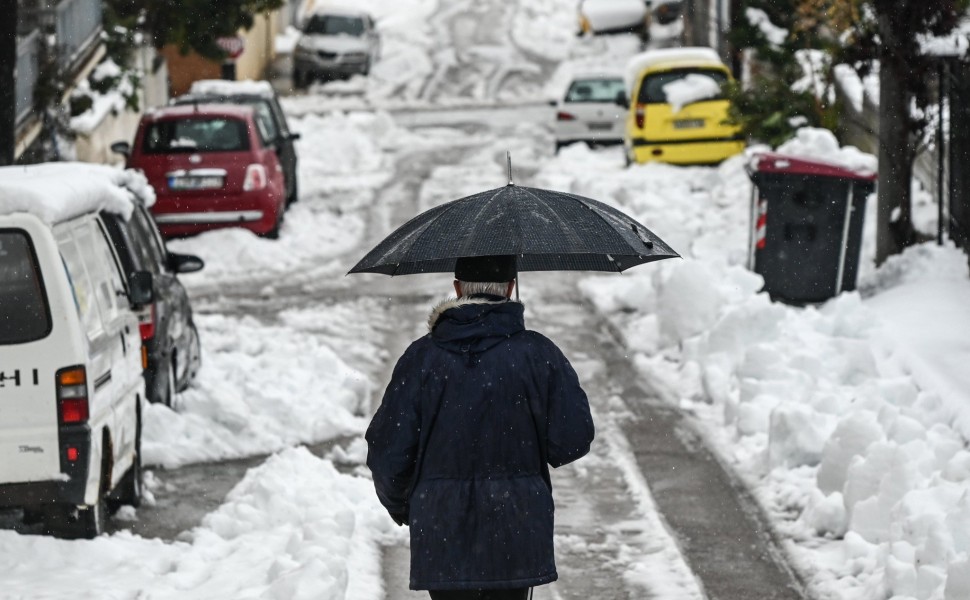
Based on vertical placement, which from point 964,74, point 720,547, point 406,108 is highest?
point 964,74

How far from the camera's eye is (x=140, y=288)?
9.09m

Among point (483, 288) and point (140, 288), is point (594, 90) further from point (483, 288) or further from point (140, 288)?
point (483, 288)

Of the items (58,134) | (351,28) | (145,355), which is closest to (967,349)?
(145,355)

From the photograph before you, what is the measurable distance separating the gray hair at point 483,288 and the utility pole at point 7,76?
9458 millimetres

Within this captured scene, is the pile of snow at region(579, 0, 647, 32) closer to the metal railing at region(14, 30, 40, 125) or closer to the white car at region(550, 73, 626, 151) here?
the white car at region(550, 73, 626, 151)

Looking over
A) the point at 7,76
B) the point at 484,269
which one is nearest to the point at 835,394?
the point at 484,269

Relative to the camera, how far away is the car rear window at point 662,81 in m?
23.4

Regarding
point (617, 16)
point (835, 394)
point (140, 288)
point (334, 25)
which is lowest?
point (617, 16)

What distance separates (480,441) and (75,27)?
Result: 2121cm

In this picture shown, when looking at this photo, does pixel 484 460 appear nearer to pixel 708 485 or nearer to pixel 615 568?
pixel 615 568

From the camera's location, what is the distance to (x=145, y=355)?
9961mm

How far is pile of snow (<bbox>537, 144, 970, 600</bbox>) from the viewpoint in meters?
7.37

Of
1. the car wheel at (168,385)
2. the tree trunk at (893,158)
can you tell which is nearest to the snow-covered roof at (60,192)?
the car wheel at (168,385)

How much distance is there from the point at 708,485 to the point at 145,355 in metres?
3.55
